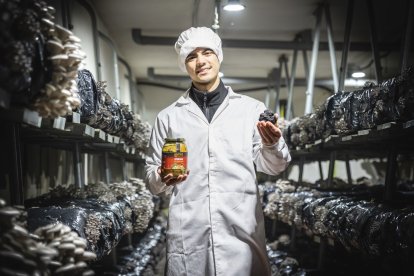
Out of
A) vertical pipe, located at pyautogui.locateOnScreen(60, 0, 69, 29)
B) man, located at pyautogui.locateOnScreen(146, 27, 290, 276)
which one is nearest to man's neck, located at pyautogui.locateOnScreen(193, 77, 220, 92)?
man, located at pyautogui.locateOnScreen(146, 27, 290, 276)

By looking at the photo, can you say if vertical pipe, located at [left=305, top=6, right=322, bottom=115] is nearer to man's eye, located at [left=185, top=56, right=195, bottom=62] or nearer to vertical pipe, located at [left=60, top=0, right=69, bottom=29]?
vertical pipe, located at [left=60, top=0, right=69, bottom=29]

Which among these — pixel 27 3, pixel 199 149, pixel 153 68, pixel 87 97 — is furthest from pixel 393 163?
pixel 153 68

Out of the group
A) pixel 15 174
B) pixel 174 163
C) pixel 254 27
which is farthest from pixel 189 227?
pixel 254 27

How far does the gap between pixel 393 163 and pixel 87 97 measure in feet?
7.20

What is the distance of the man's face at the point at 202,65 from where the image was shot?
2.51 metres

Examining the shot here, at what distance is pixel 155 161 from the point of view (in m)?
2.54

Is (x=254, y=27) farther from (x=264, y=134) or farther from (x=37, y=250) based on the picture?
(x=37, y=250)

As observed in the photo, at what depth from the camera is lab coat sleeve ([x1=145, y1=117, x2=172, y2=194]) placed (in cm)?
245

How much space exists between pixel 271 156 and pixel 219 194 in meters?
0.33

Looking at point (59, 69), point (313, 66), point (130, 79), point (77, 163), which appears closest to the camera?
point (59, 69)

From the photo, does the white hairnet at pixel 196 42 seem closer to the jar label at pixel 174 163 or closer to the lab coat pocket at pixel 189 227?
the jar label at pixel 174 163

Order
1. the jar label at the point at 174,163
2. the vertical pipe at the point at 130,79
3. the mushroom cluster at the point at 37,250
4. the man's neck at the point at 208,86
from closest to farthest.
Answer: the mushroom cluster at the point at 37,250
the jar label at the point at 174,163
the man's neck at the point at 208,86
the vertical pipe at the point at 130,79

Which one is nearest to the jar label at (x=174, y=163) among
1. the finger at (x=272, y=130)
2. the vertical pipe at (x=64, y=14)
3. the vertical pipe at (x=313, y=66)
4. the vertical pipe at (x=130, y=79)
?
the finger at (x=272, y=130)

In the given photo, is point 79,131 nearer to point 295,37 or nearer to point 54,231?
point 54,231
